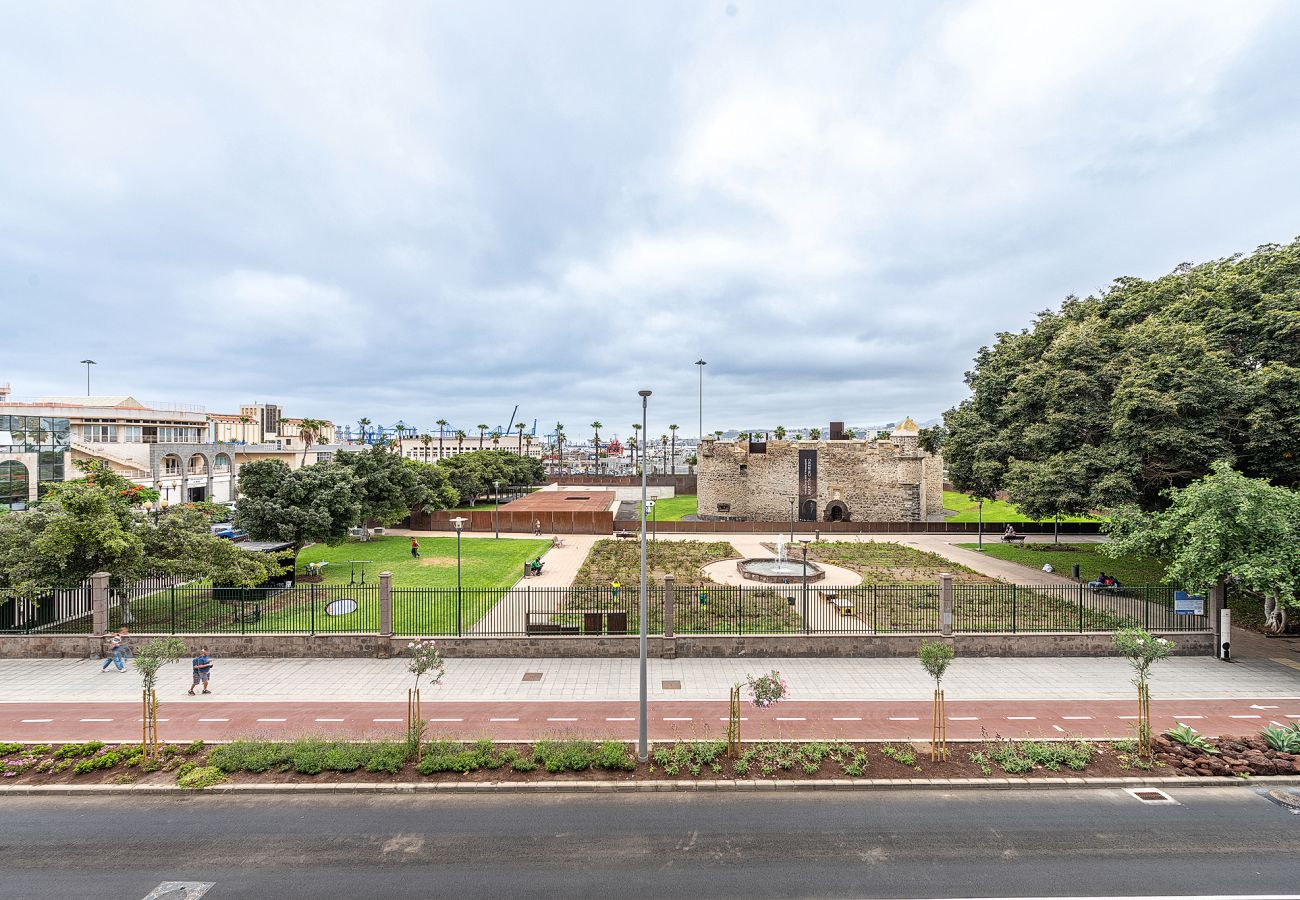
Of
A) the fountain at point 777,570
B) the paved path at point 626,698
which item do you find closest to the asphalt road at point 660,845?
the paved path at point 626,698

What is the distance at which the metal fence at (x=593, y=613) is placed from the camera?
18938 millimetres

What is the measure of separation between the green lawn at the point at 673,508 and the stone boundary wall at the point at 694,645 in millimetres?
30323

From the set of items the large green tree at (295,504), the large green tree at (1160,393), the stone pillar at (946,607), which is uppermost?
the large green tree at (1160,393)

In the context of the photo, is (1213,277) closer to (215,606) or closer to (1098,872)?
(1098,872)

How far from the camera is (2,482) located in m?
39.2

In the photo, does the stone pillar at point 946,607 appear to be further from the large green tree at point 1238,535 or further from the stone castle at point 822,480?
the stone castle at point 822,480

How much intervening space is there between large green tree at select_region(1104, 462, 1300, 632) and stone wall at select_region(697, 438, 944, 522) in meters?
35.1

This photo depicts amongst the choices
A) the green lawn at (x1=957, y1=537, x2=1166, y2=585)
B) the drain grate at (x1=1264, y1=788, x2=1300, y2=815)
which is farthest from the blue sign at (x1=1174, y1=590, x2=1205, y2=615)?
the drain grate at (x1=1264, y1=788, x2=1300, y2=815)

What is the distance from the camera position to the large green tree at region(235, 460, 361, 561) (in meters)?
27.1

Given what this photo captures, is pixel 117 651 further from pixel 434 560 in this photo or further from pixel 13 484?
pixel 13 484

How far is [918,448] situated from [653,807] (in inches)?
1941

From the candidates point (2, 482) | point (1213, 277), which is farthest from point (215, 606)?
point (1213, 277)

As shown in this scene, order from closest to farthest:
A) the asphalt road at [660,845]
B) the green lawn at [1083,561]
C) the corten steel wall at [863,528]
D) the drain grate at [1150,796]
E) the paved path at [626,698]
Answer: the asphalt road at [660,845]
the drain grate at [1150,796]
the paved path at [626,698]
the green lawn at [1083,561]
the corten steel wall at [863,528]

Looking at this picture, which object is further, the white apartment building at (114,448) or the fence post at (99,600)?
the white apartment building at (114,448)
